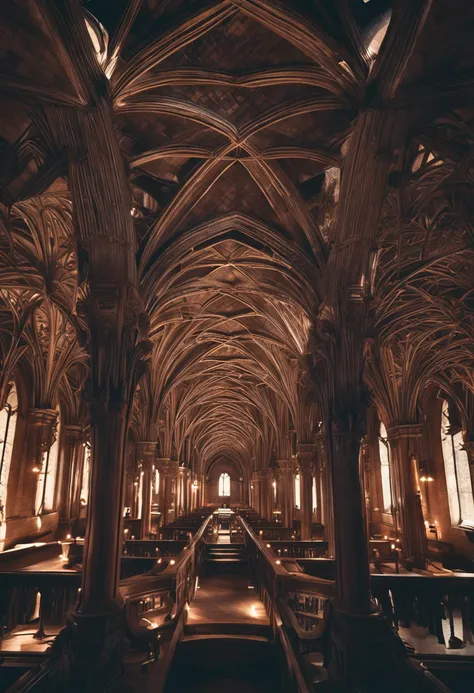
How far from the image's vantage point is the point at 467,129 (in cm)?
741

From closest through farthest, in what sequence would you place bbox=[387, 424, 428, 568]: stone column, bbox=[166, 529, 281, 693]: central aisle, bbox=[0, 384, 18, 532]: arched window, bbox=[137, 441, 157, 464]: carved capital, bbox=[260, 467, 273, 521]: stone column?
bbox=[166, 529, 281, 693]: central aisle < bbox=[387, 424, 428, 568]: stone column < bbox=[0, 384, 18, 532]: arched window < bbox=[137, 441, 157, 464]: carved capital < bbox=[260, 467, 273, 521]: stone column

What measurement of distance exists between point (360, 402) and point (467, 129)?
5.18 meters

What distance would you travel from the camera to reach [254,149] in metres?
9.41

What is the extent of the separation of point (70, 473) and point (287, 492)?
492 inches

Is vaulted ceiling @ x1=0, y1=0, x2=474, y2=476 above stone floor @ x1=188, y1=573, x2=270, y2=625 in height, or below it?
above

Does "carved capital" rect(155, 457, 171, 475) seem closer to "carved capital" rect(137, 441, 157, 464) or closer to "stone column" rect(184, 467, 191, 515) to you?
"carved capital" rect(137, 441, 157, 464)

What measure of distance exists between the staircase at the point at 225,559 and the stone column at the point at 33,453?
790cm

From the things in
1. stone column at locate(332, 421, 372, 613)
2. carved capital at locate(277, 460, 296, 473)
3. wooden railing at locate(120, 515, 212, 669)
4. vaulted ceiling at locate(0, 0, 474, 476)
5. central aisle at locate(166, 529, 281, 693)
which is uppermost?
vaulted ceiling at locate(0, 0, 474, 476)

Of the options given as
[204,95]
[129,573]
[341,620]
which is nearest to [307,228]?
[204,95]

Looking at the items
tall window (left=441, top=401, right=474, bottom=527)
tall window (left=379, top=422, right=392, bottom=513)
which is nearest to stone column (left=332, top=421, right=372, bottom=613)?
tall window (left=441, top=401, right=474, bottom=527)

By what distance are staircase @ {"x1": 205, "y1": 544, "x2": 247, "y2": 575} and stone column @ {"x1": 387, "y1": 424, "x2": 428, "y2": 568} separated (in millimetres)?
6465

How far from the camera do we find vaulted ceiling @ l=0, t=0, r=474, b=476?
653cm

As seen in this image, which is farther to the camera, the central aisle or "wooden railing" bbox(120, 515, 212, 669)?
the central aisle

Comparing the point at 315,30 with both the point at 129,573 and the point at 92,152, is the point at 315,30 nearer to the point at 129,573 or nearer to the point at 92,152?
the point at 92,152
